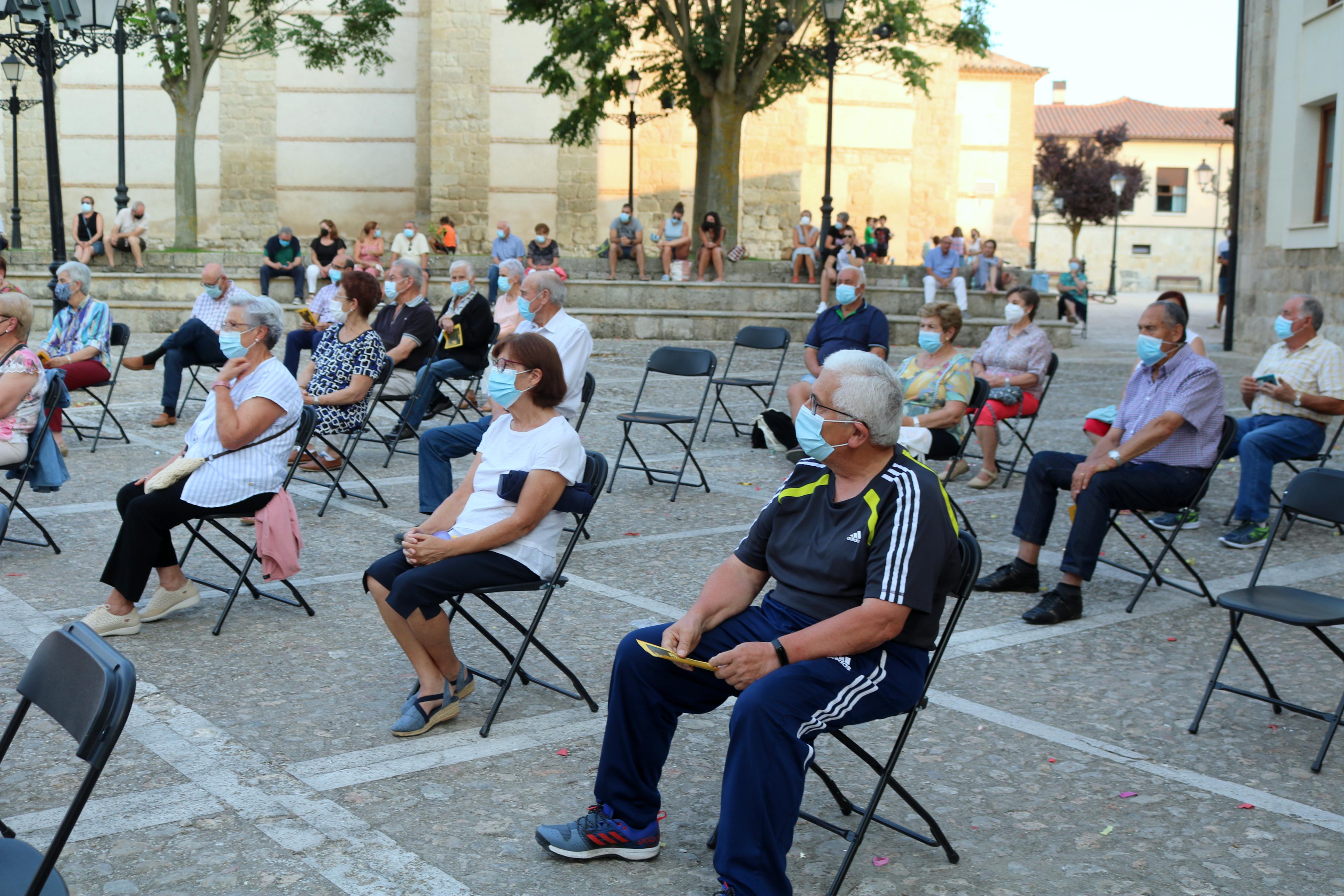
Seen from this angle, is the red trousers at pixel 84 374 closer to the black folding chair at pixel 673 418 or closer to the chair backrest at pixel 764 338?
the black folding chair at pixel 673 418

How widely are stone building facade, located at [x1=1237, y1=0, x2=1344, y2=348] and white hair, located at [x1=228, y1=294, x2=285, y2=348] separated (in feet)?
47.7

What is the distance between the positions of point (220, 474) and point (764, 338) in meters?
5.96

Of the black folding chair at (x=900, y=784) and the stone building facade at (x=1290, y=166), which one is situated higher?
the stone building facade at (x=1290, y=166)

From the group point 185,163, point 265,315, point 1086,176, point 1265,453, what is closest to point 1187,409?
point 1265,453

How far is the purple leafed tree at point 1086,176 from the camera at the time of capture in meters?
47.2

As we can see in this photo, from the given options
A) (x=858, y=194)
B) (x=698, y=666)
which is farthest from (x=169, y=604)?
(x=858, y=194)

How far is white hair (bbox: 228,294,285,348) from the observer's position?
18.1 feet

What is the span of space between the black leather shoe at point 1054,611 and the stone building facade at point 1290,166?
41.3 ft

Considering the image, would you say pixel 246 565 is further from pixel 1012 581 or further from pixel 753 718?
pixel 1012 581

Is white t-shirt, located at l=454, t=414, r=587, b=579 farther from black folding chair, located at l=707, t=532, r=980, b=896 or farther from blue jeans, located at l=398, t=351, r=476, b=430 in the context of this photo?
blue jeans, located at l=398, t=351, r=476, b=430

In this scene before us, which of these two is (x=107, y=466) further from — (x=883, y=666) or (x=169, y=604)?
(x=883, y=666)

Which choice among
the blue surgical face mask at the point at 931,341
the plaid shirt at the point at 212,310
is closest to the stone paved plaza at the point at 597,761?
the blue surgical face mask at the point at 931,341

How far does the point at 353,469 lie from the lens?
841 cm

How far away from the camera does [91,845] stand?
3.35 metres
